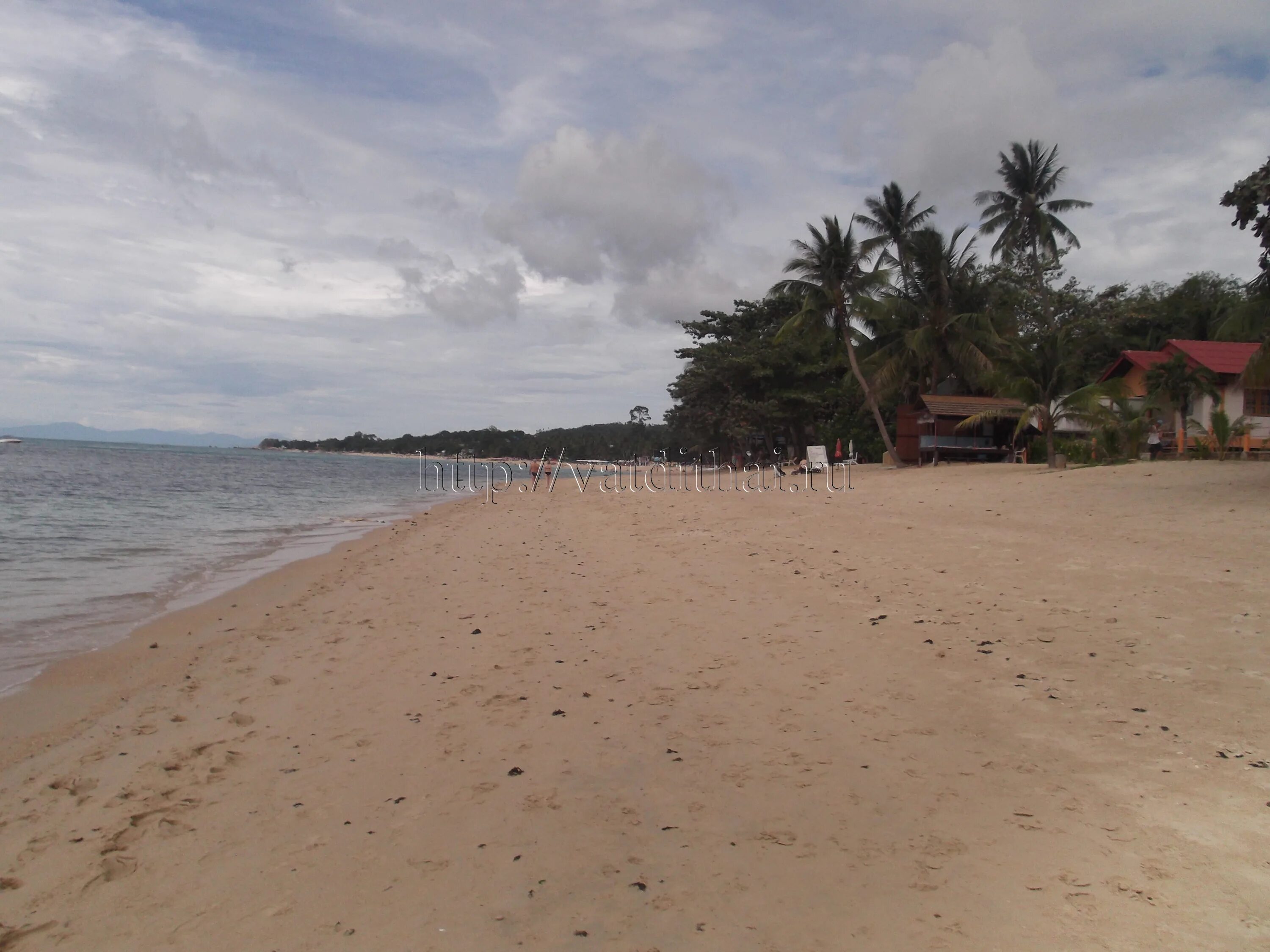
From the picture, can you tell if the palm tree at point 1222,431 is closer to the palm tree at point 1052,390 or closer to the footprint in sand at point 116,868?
the palm tree at point 1052,390

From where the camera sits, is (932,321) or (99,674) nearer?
(99,674)

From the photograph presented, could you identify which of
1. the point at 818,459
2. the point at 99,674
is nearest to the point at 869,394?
the point at 818,459

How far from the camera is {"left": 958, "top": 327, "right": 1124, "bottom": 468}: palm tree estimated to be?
18391 millimetres

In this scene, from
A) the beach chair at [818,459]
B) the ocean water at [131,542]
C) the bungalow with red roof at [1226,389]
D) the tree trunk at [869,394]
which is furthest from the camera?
the beach chair at [818,459]

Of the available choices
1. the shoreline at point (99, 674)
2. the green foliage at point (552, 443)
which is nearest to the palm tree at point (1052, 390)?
the shoreline at point (99, 674)

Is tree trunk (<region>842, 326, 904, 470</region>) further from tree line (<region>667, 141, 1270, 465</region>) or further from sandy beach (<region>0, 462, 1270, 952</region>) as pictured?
sandy beach (<region>0, 462, 1270, 952</region>)

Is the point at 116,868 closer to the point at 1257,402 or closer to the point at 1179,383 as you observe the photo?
the point at 1179,383

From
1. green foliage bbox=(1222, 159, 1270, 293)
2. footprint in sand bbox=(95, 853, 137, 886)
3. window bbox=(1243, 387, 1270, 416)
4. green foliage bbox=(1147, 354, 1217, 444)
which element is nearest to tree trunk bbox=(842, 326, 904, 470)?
green foliage bbox=(1147, 354, 1217, 444)

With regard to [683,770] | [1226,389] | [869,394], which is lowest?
[683,770]

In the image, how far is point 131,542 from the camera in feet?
45.4

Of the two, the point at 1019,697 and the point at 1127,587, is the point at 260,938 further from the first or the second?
the point at 1127,587

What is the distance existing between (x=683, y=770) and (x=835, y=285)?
24.6 m

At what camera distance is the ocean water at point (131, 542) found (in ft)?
25.3

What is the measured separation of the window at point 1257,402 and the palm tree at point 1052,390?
19.4 ft
